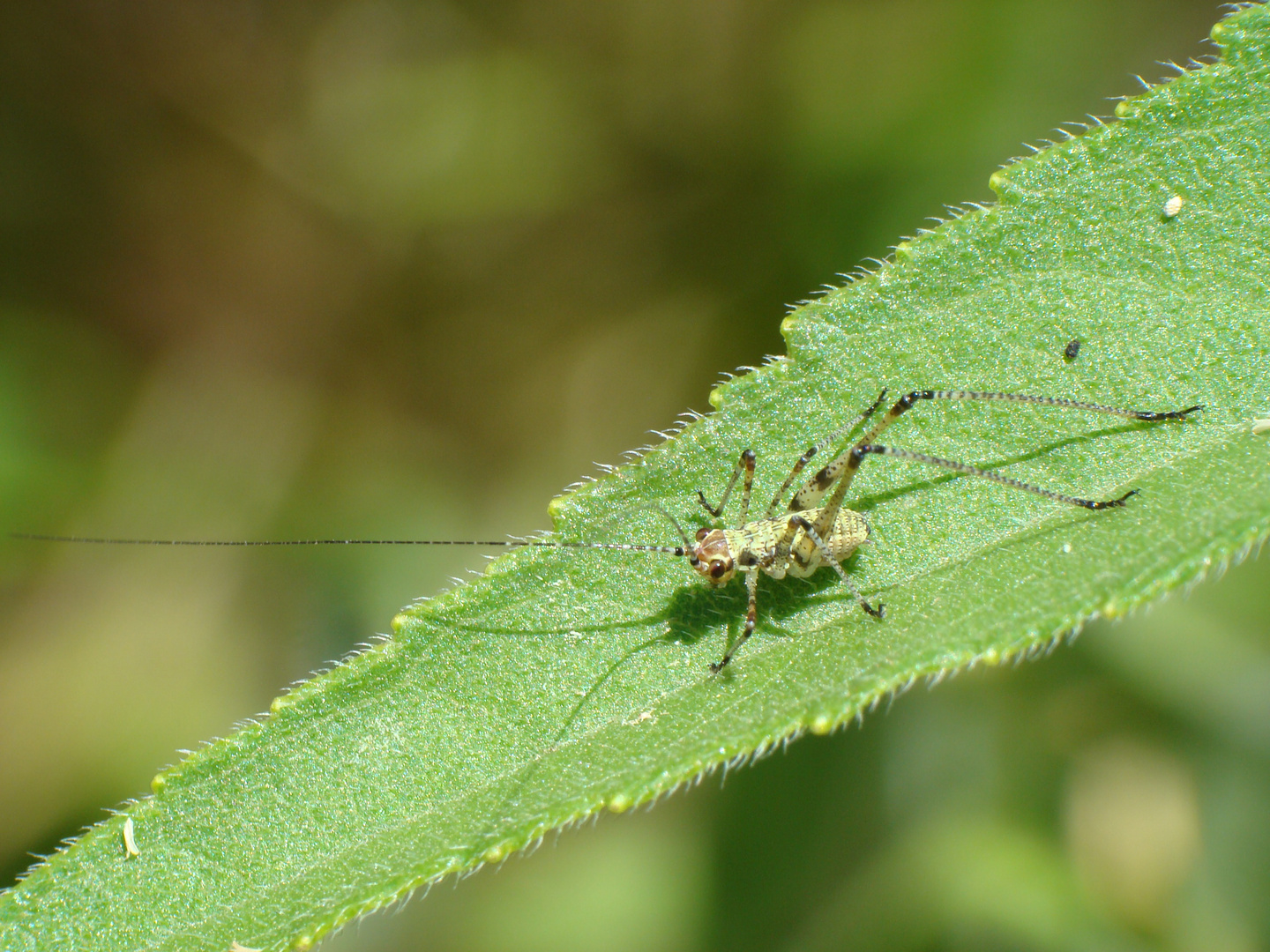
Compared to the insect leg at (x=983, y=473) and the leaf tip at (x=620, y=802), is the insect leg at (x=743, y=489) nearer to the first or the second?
the insect leg at (x=983, y=473)

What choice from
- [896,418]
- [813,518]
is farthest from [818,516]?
[896,418]

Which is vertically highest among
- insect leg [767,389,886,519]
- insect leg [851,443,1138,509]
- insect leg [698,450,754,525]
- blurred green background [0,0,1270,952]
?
blurred green background [0,0,1270,952]

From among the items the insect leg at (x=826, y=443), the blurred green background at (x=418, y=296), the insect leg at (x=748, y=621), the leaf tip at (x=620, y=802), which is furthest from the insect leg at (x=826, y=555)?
the blurred green background at (x=418, y=296)

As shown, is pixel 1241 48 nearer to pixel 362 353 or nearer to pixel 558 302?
pixel 558 302

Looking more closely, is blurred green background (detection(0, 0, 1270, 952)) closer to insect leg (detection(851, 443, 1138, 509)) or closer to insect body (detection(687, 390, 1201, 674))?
insect body (detection(687, 390, 1201, 674))

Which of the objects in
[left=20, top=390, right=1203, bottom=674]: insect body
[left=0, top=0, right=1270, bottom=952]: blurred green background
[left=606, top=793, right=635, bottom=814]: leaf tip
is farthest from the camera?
[left=0, top=0, right=1270, bottom=952]: blurred green background

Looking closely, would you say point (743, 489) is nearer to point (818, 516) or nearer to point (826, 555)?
point (818, 516)

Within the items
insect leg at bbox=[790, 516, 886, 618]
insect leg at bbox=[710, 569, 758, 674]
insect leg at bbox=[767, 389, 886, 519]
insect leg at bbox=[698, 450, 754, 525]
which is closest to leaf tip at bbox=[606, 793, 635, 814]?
insect leg at bbox=[710, 569, 758, 674]

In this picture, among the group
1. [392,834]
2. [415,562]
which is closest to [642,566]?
[392,834]
